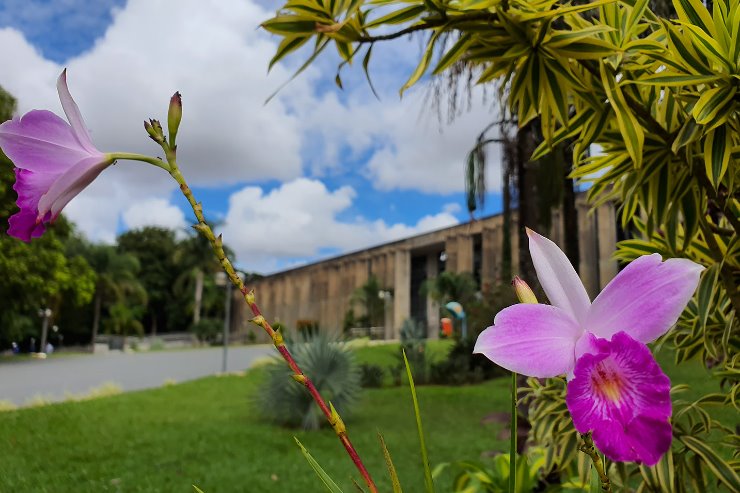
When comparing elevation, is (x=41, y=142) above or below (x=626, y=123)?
below

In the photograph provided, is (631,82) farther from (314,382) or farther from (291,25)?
(314,382)

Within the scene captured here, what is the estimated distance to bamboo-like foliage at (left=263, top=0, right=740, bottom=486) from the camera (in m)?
1.13

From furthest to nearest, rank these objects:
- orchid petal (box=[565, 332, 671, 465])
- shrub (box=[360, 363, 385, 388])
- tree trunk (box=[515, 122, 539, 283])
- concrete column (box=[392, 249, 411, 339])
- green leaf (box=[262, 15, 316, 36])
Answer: concrete column (box=[392, 249, 411, 339]) < shrub (box=[360, 363, 385, 388]) < tree trunk (box=[515, 122, 539, 283]) < green leaf (box=[262, 15, 316, 36]) < orchid petal (box=[565, 332, 671, 465])

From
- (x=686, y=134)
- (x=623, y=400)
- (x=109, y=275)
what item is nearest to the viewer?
(x=623, y=400)

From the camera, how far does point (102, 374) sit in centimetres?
1484

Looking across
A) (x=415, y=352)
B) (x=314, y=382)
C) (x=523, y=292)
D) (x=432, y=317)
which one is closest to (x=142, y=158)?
(x=523, y=292)

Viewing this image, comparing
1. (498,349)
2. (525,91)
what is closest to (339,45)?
(525,91)

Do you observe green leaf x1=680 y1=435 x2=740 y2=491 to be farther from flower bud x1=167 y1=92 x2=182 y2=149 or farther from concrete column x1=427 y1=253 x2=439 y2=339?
concrete column x1=427 y1=253 x2=439 y2=339

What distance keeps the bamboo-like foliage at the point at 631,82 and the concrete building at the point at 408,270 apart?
1752 centimetres

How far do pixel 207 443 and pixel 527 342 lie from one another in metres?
6.13

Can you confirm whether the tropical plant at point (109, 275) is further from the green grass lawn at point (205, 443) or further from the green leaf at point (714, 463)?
the green leaf at point (714, 463)

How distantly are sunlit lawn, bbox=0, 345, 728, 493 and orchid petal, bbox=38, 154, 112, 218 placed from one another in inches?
105

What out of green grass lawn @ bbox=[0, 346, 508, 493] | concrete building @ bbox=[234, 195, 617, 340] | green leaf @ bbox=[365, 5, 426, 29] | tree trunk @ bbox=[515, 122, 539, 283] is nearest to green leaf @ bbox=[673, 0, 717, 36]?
green leaf @ bbox=[365, 5, 426, 29]

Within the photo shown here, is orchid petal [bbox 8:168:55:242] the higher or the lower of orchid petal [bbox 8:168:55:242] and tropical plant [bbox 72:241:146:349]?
the lower
